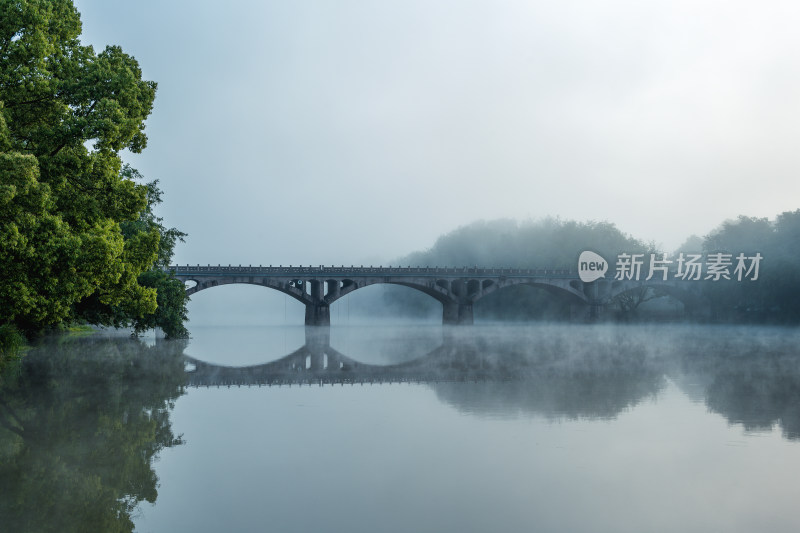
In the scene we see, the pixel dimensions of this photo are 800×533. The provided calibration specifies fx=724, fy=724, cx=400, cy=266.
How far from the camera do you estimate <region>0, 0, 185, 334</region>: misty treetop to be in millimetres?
18641

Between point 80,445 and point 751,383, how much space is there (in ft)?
71.3

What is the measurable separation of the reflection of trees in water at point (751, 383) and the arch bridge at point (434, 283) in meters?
62.4

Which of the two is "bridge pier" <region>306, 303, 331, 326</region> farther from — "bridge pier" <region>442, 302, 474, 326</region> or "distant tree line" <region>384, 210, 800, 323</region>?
"distant tree line" <region>384, 210, 800, 323</region>

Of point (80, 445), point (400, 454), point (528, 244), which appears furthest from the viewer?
point (528, 244)

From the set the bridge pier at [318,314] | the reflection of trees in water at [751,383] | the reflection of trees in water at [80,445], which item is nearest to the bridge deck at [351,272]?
the bridge pier at [318,314]

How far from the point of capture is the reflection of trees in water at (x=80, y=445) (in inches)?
362

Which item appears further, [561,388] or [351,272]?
[351,272]

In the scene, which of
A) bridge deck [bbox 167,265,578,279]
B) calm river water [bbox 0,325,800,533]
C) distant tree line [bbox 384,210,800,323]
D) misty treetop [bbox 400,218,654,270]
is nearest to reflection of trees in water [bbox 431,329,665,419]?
calm river water [bbox 0,325,800,533]

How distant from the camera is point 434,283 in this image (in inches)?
4218

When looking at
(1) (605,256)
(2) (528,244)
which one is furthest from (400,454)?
(2) (528,244)

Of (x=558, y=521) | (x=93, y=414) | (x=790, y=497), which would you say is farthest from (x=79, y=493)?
(x=790, y=497)

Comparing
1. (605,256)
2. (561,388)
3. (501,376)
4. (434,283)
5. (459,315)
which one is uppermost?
(605,256)

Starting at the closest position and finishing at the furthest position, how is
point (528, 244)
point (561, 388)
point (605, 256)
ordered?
point (561, 388) → point (605, 256) → point (528, 244)

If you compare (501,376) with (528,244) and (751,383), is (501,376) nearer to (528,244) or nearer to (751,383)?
(751,383)
